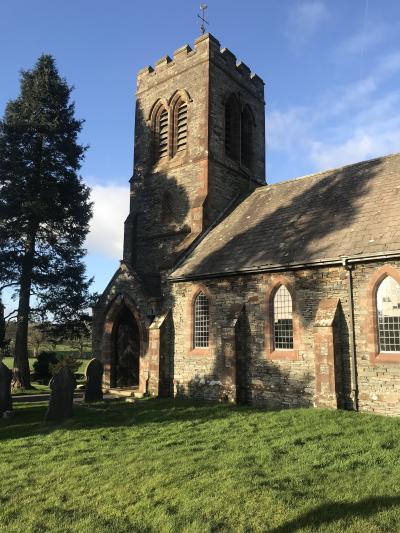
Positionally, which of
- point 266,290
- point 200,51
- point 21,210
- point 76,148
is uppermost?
point 200,51

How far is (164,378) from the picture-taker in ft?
57.7

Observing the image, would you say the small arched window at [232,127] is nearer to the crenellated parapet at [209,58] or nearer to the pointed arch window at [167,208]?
the crenellated parapet at [209,58]

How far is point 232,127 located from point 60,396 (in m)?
18.6

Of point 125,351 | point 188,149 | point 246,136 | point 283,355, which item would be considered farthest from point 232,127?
point 283,355

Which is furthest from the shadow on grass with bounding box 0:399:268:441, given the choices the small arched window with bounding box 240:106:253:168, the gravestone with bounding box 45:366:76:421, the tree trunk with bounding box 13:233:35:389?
the small arched window with bounding box 240:106:253:168

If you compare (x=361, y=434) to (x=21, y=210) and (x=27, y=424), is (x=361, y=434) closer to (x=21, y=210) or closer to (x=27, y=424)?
(x=27, y=424)

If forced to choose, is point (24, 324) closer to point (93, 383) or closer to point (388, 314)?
point (93, 383)

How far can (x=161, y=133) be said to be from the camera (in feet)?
82.9

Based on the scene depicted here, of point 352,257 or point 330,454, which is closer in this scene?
Result: point 330,454

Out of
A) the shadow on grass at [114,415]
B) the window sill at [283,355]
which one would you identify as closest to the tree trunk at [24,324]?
the shadow on grass at [114,415]

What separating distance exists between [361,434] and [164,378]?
941 centimetres

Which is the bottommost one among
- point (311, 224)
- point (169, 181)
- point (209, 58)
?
point (311, 224)

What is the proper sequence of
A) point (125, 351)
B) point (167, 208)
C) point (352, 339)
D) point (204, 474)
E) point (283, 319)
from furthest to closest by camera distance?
1. point (167, 208)
2. point (125, 351)
3. point (283, 319)
4. point (352, 339)
5. point (204, 474)

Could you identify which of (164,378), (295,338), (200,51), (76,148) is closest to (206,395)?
(164,378)
